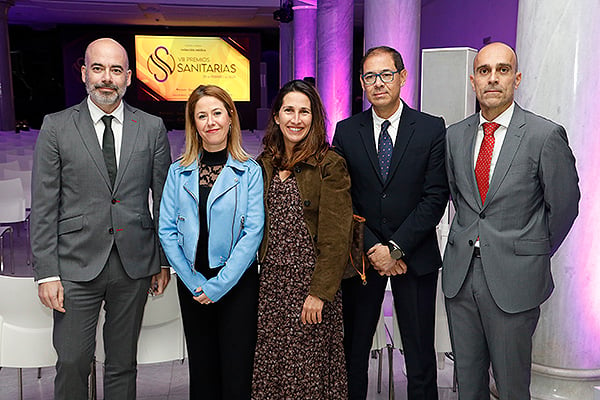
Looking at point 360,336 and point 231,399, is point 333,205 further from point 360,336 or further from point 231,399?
point 231,399

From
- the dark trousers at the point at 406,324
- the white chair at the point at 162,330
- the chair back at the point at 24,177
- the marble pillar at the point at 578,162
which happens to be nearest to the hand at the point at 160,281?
the white chair at the point at 162,330

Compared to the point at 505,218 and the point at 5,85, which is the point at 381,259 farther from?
the point at 5,85

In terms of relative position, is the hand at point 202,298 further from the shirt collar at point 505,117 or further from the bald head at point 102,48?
the shirt collar at point 505,117

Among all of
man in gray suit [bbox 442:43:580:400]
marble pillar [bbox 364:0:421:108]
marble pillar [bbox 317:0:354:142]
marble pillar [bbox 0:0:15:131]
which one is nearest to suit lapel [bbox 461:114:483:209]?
man in gray suit [bbox 442:43:580:400]

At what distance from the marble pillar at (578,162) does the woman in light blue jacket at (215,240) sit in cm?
158

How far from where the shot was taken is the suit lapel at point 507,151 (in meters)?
2.47

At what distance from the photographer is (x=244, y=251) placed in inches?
101

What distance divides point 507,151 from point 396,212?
0.59 m

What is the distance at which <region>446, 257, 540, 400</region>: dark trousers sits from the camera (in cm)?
254

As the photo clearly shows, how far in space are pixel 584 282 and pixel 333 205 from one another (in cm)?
146

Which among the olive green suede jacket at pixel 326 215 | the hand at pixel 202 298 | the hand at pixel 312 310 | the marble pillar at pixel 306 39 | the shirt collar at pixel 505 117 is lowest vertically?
the hand at pixel 312 310

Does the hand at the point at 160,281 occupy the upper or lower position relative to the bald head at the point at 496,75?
lower

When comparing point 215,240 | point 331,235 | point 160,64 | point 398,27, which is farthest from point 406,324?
point 160,64

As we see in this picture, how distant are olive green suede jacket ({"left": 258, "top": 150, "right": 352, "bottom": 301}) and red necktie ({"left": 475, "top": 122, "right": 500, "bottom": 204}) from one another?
58 cm
